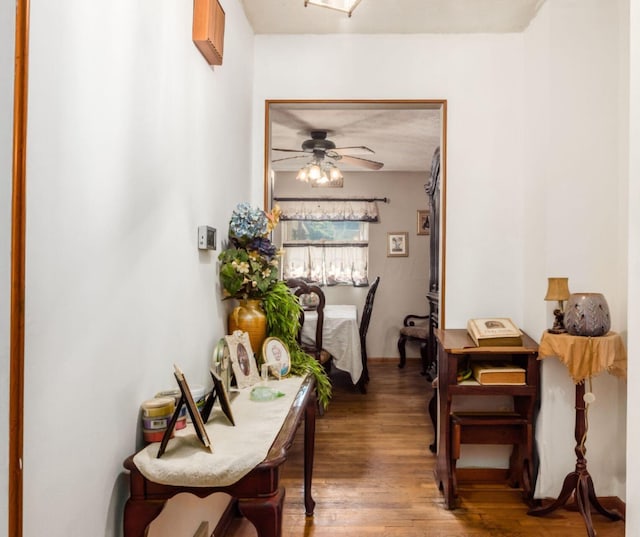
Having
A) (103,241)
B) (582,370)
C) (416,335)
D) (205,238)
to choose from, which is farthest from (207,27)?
(416,335)

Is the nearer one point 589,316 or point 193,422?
point 193,422

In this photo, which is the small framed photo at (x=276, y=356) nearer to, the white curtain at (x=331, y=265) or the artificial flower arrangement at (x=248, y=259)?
the artificial flower arrangement at (x=248, y=259)

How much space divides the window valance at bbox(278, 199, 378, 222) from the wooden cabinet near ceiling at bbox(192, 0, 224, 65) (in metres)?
4.36

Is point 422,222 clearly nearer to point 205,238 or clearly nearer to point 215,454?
point 205,238

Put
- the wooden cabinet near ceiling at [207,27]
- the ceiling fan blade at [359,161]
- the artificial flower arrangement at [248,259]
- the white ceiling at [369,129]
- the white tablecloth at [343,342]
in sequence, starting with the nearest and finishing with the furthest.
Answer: the wooden cabinet near ceiling at [207,27]
the artificial flower arrangement at [248,259]
the white ceiling at [369,129]
the white tablecloth at [343,342]
the ceiling fan blade at [359,161]

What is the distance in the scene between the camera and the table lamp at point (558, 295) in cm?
225

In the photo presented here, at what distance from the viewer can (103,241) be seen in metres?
1.11

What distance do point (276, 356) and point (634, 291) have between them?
138 centimetres

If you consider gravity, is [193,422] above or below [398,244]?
below

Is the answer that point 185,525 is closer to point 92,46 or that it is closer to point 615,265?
point 92,46

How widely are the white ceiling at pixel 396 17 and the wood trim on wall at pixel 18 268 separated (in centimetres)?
197

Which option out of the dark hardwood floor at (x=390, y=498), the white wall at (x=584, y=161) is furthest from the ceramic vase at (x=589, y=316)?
the dark hardwood floor at (x=390, y=498)

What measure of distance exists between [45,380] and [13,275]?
0.73ft

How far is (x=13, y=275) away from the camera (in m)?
0.81
